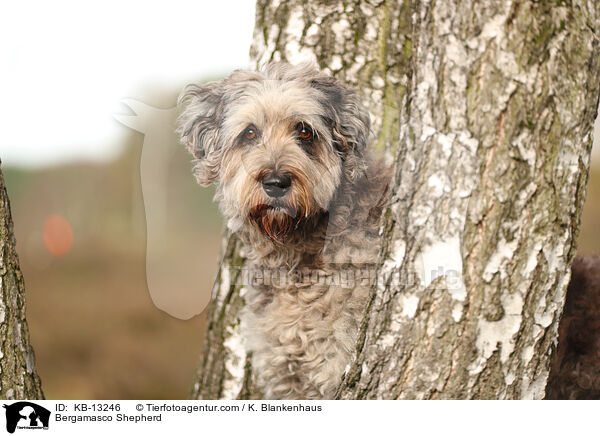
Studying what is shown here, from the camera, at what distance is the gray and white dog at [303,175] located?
5.85ft

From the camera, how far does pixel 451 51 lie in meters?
1.42

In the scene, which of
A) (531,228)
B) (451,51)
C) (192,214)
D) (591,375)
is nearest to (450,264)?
(531,228)

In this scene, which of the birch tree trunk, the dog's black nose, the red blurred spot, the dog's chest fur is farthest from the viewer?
the red blurred spot

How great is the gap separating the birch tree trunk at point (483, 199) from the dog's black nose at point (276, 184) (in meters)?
0.36

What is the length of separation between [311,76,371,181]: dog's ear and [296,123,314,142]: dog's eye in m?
0.08

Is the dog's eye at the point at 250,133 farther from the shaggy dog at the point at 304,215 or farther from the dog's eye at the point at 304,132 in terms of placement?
the dog's eye at the point at 304,132

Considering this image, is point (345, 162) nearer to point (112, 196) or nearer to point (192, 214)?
point (192, 214)

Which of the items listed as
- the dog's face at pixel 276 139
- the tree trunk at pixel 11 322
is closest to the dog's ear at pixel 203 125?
the dog's face at pixel 276 139

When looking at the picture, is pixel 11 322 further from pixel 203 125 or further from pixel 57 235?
pixel 203 125

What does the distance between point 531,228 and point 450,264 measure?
0.78ft

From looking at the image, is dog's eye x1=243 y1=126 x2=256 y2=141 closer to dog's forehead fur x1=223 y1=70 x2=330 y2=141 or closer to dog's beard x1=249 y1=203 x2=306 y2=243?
dog's forehead fur x1=223 y1=70 x2=330 y2=141

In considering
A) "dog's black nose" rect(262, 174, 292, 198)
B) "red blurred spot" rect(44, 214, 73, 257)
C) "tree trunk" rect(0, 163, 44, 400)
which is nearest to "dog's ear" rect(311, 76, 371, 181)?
"dog's black nose" rect(262, 174, 292, 198)
